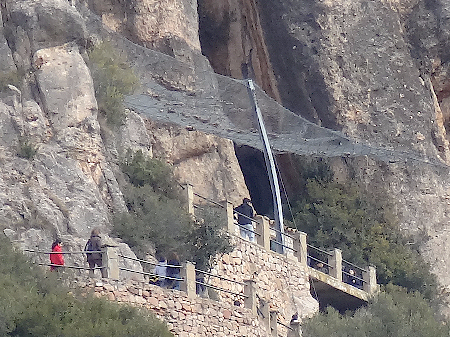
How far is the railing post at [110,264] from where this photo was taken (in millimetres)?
25750

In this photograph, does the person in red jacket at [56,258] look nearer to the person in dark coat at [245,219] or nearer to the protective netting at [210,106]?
the person in dark coat at [245,219]

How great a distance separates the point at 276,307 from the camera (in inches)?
1235

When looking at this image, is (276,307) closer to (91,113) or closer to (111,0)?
(91,113)

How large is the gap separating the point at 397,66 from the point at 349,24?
5.96 ft

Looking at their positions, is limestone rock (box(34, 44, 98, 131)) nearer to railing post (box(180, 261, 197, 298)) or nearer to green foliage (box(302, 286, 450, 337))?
railing post (box(180, 261, 197, 298))

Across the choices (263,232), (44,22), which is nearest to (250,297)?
(263,232)

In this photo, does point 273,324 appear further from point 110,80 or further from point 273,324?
point 110,80

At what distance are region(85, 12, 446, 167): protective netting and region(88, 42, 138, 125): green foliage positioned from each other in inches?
13.4

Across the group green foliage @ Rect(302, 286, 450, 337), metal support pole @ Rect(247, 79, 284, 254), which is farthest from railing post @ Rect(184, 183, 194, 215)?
green foliage @ Rect(302, 286, 450, 337)

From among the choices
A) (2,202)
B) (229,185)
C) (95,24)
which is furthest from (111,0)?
(2,202)

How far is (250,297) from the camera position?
94.2ft

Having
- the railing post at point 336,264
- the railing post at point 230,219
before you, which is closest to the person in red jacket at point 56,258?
the railing post at point 230,219

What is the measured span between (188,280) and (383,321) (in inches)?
256

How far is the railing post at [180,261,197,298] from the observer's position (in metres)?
26.8
